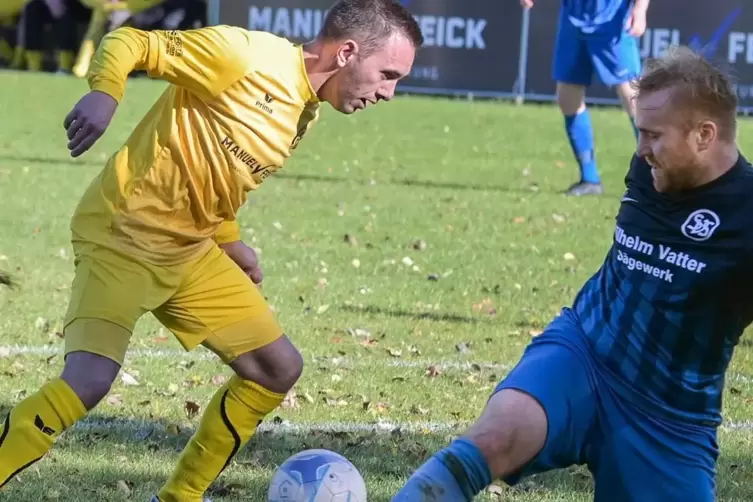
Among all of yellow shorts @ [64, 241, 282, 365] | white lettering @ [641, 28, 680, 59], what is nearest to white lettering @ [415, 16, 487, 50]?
white lettering @ [641, 28, 680, 59]

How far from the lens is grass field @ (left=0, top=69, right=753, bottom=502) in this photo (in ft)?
16.4

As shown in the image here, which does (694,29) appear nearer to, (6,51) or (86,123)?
(6,51)

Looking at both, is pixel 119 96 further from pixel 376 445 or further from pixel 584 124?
pixel 584 124

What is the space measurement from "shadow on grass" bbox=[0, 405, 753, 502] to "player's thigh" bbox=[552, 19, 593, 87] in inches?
269

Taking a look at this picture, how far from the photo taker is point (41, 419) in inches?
154

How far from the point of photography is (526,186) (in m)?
→ 12.5

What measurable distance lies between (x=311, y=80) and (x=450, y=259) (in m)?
4.85

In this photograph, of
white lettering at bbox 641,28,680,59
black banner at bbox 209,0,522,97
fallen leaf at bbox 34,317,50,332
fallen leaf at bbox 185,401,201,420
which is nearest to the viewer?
fallen leaf at bbox 185,401,201,420

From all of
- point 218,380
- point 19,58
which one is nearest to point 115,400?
point 218,380

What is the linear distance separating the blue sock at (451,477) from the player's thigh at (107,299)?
121 cm

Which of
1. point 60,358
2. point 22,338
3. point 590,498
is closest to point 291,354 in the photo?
point 590,498

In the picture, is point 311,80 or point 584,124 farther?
point 584,124

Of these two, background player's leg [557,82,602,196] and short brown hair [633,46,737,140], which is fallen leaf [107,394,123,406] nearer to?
short brown hair [633,46,737,140]

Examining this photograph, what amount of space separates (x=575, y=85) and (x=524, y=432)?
337 inches
